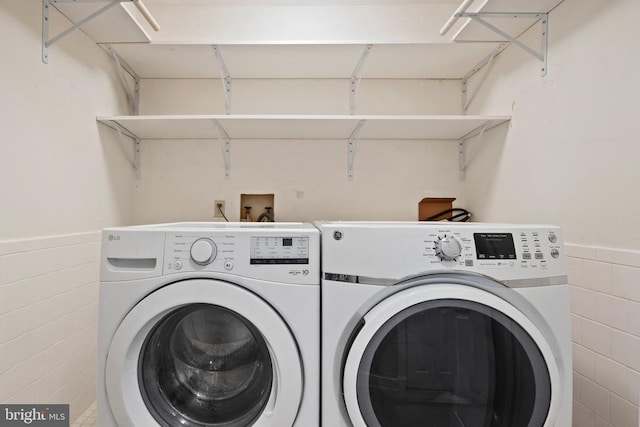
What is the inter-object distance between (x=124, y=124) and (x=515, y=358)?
6.85ft

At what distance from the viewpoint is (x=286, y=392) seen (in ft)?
3.13

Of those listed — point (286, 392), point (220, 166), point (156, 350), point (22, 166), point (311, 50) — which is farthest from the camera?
point (220, 166)

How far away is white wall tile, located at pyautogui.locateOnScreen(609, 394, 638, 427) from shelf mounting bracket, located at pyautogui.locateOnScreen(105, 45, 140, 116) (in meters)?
2.69

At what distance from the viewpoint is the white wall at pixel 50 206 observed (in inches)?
46.5

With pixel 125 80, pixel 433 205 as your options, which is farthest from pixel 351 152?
pixel 125 80

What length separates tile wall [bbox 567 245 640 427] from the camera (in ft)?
3.40

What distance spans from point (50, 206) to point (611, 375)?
2237mm

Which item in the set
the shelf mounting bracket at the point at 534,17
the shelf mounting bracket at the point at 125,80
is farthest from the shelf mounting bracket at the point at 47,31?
the shelf mounting bracket at the point at 534,17

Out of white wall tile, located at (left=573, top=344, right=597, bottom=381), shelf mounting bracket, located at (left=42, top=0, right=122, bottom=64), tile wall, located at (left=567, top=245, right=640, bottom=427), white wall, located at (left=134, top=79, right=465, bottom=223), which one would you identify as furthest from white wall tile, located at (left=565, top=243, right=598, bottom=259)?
shelf mounting bracket, located at (left=42, top=0, right=122, bottom=64)

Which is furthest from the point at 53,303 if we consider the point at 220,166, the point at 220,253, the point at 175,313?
the point at 220,166

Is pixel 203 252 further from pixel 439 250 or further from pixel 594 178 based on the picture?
pixel 594 178

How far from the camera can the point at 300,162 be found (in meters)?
2.12

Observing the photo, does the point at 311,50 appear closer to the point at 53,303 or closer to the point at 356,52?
the point at 356,52

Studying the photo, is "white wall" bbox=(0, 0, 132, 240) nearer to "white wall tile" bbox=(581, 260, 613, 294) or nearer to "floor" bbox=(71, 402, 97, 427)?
"floor" bbox=(71, 402, 97, 427)
